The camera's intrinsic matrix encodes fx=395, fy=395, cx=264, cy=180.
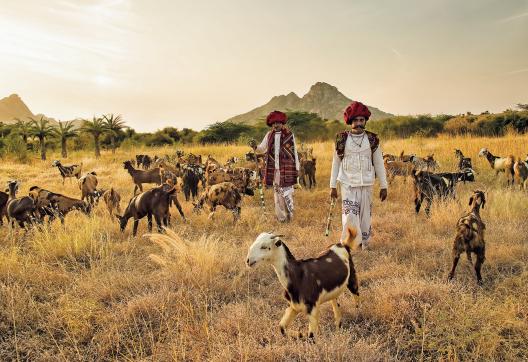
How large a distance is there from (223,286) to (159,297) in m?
0.78

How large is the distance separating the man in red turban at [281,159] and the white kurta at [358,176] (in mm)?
2284

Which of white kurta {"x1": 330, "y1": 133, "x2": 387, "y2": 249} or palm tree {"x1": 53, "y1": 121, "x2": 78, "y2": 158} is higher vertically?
palm tree {"x1": 53, "y1": 121, "x2": 78, "y2": 158}

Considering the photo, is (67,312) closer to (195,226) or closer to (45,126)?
(195,226)

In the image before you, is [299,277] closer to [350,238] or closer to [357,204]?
[350,238]

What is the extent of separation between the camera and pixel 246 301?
455 cm

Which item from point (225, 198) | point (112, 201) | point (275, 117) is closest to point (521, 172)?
point (275, 117)

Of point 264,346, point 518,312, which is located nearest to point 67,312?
point 264,346

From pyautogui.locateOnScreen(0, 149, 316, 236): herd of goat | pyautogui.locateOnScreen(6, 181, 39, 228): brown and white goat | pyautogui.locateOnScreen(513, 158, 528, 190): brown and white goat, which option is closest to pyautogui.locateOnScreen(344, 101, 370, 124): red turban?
pyautogui.locateOnScreen(0, 149, 316, 236): herd of goat

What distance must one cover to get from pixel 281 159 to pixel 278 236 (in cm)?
510

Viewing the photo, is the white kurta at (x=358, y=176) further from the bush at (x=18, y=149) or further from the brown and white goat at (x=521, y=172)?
the bush at (x=18, y=149)

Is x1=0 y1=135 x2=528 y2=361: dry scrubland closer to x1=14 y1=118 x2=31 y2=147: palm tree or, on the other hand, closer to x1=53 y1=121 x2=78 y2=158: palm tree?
x1=53 y1=121 x2=78 y2=158: palm tree

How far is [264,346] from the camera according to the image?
141 inches

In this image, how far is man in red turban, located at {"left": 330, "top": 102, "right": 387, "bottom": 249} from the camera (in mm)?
5781

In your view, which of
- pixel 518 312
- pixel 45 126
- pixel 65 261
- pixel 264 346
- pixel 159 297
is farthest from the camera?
pixel 45 126
